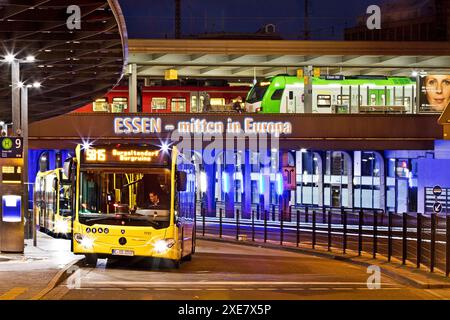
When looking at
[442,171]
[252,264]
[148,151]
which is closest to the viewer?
[148,151]

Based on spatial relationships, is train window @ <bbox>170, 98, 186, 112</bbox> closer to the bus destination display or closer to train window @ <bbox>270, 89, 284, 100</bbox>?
train window @ <bbox>270, 89, 284, 100</bbox>

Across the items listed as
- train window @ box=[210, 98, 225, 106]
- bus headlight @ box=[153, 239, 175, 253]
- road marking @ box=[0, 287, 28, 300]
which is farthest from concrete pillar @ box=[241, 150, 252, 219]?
road marking @ box=[0, 287, 28, 300]

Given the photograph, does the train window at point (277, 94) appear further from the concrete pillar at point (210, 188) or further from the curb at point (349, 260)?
the curb at point (349, 260)

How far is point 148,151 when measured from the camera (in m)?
20.6

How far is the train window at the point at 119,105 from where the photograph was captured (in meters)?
53.3

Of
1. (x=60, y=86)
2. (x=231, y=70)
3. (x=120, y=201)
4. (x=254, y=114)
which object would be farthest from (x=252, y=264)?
(x=231, y=70)

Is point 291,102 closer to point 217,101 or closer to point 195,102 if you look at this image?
point 217,101

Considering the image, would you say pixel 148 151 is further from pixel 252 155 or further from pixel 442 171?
pixel 252 155

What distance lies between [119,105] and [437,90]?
730 inches

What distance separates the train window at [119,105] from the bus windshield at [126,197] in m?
32.9

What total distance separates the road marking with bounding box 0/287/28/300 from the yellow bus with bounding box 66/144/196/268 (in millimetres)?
5006

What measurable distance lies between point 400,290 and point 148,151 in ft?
22.9

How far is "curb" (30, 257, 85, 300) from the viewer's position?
14.6 metres

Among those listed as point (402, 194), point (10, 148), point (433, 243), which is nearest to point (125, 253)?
point (10, 148)
